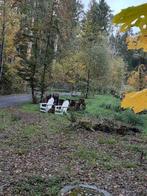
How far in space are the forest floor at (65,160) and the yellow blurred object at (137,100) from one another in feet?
22.6

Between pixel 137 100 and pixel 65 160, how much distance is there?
32.7 feet

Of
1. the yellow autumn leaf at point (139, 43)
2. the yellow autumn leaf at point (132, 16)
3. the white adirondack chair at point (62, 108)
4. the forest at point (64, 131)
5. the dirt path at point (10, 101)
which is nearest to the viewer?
the yellow autumn leaf at point (132, 16)

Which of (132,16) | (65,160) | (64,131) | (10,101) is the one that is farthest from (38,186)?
(10,101)

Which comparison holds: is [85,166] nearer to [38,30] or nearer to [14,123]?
[14,123]

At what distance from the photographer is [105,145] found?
13.6 metres

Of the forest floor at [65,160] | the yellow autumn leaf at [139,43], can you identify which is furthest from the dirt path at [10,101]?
the yellow autumn leaf at [139,43]

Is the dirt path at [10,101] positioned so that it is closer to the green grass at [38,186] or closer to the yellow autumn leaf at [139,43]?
the green grass at [38,186]

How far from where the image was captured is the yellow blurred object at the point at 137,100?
91cm

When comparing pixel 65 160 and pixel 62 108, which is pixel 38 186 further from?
pixel 62 108

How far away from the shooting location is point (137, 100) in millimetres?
920

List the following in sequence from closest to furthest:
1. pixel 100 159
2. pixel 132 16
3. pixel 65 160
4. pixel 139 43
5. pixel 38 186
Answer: pixel 132 16 < pixel 139 43 < pixel 38 186 < pixel 65 160 < pixel 100 159

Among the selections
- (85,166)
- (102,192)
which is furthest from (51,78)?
(102,192)

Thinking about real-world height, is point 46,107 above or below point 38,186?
above

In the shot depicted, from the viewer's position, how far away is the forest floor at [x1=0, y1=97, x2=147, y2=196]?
833cm
